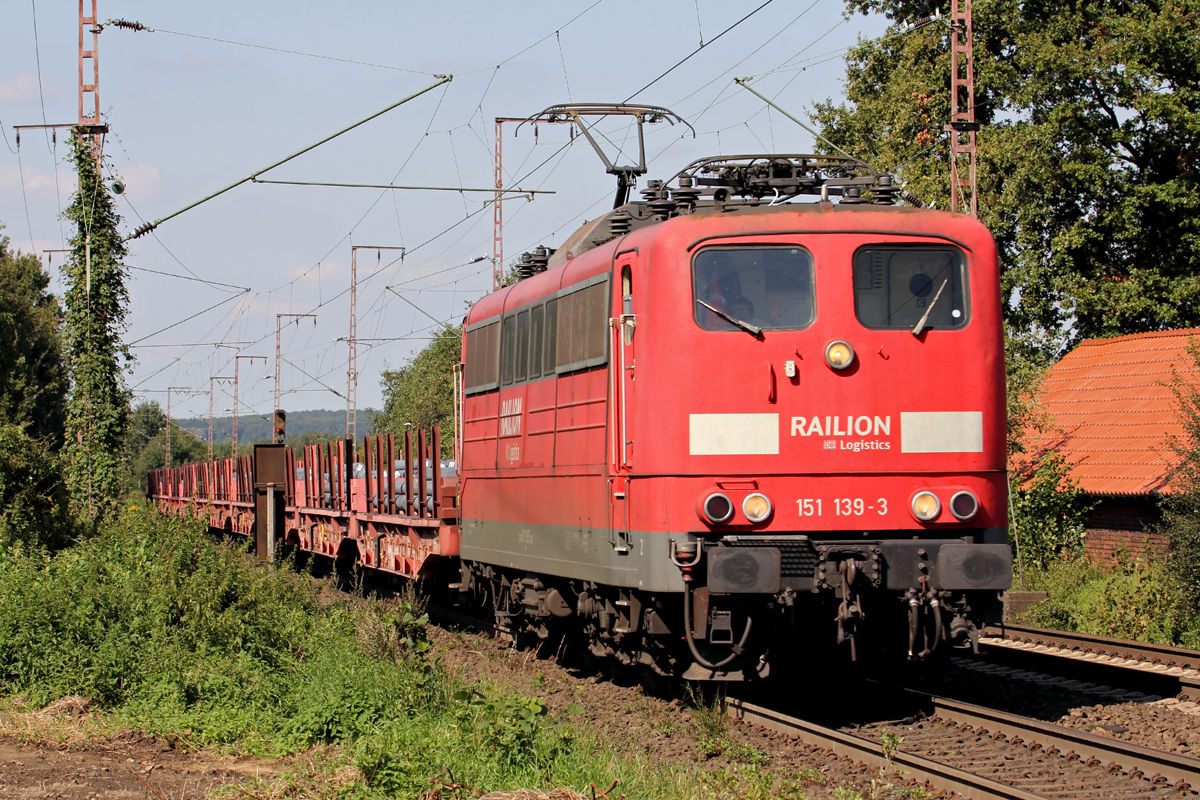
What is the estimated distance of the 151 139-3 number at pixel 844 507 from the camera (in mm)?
8609

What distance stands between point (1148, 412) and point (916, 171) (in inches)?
224

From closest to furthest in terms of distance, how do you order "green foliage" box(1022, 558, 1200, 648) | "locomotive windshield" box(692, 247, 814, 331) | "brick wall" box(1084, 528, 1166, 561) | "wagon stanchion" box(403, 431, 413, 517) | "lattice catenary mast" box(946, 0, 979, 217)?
"locomotive windshield" box(692, 247, 814, 331) → "green foliage" box(1022, 558, 1200, 648) → "wagon stanchion" box(403, 431, 413, 517) → "lattice catenary mast" box(946, 0, 979, 217) → "brick wall" box(1084, 528, 1166, 561)

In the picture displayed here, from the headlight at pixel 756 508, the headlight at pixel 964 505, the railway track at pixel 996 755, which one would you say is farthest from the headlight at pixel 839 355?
the railway track at pixel 996 755

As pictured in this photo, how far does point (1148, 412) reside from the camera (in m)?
20.5

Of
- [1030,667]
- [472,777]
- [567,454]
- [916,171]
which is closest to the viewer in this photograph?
[472,777]

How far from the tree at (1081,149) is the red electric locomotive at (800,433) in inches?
694

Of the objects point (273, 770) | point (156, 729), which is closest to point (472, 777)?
point (273, 770)

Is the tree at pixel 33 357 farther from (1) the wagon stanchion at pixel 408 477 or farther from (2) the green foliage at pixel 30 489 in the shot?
(1) the wagon stanchion at pixel 408 477

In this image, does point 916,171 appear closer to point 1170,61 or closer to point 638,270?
point 1170,61

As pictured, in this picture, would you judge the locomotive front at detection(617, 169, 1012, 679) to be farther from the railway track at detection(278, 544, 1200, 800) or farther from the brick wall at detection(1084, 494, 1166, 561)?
the brick wall at detection(1084, 494, 1166, 561)

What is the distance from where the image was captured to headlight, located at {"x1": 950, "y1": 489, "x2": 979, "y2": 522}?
8.66 meters

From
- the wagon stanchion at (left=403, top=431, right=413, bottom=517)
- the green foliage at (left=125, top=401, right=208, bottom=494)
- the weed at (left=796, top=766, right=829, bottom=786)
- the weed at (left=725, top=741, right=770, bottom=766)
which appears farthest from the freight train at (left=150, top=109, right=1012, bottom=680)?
the green foliage at (left=125, top=401, right=208, bottom=494)

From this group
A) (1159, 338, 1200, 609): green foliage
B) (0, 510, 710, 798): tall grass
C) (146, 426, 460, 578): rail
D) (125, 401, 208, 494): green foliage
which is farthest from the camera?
(125, 401, 208, 494): green foliage

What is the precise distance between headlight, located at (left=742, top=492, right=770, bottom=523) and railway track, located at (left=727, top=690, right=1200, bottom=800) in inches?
56.4
